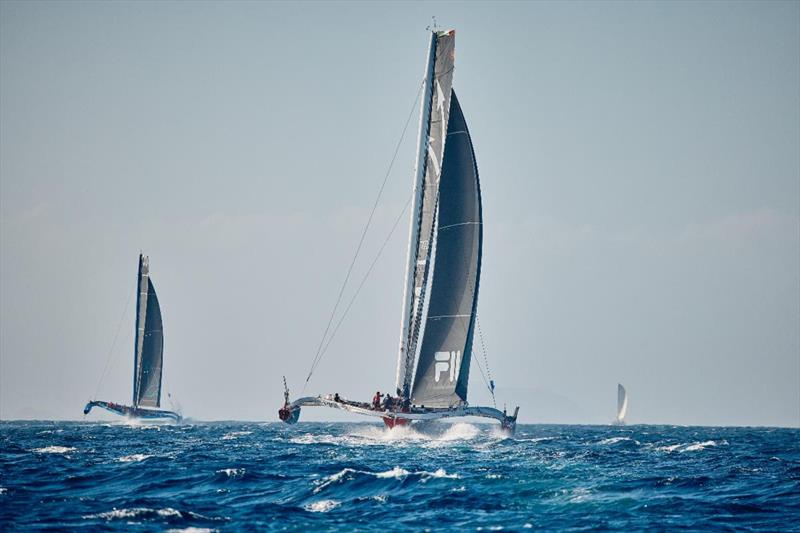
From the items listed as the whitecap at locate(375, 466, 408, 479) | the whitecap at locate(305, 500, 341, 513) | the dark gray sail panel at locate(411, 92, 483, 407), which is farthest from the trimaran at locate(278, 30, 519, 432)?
the whitecap at locate(305, 500, 341, 513)

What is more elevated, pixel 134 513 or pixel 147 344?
pixel 147 344

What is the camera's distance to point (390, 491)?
3119 centimetres

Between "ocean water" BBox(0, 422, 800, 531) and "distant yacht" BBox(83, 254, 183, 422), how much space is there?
66.9 meters

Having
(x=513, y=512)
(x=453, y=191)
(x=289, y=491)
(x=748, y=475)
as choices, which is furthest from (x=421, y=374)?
(x=513, y=512)

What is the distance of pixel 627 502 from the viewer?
29078 mm

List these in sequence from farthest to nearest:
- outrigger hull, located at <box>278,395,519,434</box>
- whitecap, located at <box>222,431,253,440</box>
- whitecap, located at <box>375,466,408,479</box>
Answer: whitecap, located at <box>222,431,253,440</box>
outrigger hull, located at <box>278,395,519,434</box>
whitecap, located at <box>375,466,408,479</box>

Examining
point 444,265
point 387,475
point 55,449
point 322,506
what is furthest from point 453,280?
point 322,506

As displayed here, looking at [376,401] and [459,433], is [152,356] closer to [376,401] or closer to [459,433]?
[459,433]

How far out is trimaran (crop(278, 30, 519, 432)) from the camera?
61125mm

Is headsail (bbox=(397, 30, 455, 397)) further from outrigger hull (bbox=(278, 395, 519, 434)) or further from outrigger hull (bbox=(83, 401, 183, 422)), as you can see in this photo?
outrigger hull (bbox=(83, 401, 183, 422))

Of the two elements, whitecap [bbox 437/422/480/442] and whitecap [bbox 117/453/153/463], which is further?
whitecap [bbox 437/422/480/442]

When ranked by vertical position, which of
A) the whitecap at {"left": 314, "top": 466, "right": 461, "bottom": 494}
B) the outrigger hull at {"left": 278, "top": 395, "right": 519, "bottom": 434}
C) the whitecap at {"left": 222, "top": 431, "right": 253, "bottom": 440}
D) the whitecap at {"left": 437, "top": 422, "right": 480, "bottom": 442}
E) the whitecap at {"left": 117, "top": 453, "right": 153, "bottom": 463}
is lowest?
the whitecap at {"left": 314, "top": 466, "right": 461, "bottom": 494}

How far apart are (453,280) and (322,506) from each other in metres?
34.1

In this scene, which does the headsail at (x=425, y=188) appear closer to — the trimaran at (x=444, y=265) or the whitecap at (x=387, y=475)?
the trimaran at (x=444, y=265)
